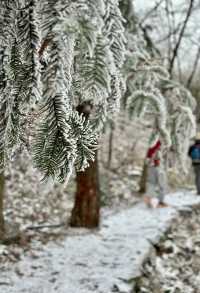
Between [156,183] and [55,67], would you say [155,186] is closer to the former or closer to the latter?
[156,183]

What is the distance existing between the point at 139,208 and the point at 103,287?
511 cm

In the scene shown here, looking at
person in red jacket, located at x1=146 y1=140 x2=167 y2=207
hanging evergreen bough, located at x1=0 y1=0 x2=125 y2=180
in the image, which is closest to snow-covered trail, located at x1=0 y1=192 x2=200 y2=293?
person in red jacket, located at x1=146 y1=140 x2=167 y2=207

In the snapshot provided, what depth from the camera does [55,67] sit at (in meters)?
1.50

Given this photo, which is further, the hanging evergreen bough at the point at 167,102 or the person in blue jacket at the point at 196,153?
the person in blue jacket at the point at 196,153

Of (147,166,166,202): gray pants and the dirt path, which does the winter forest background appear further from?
(147,166,166,202): gray pants

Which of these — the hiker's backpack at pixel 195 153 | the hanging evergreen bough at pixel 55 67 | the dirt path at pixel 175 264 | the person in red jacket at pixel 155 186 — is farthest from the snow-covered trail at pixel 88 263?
the hiker's backpack at pixel 195 153

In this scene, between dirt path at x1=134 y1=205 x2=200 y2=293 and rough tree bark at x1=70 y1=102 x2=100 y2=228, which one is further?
rough tree bark at x1=70 y1=102 x2=100 y2=228

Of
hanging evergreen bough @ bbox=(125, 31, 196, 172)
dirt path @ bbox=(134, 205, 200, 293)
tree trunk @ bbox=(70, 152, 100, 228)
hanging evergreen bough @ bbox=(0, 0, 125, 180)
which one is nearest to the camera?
hanging evergreen bough @ bbox=(0, 0, 125, 180)

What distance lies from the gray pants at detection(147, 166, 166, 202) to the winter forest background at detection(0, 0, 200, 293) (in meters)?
0.40

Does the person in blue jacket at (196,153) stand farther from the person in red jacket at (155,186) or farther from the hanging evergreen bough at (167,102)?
the hanging evergreen bough at (167,102)

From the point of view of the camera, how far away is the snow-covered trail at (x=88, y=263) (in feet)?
15.7

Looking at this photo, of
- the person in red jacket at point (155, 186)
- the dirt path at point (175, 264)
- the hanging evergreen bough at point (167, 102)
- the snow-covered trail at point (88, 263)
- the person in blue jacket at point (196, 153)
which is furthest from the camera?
the person in blue jacket at point (196, 153)

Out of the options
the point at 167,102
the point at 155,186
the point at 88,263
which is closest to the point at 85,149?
the point at 167,102

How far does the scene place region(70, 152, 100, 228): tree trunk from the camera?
23.8ft
